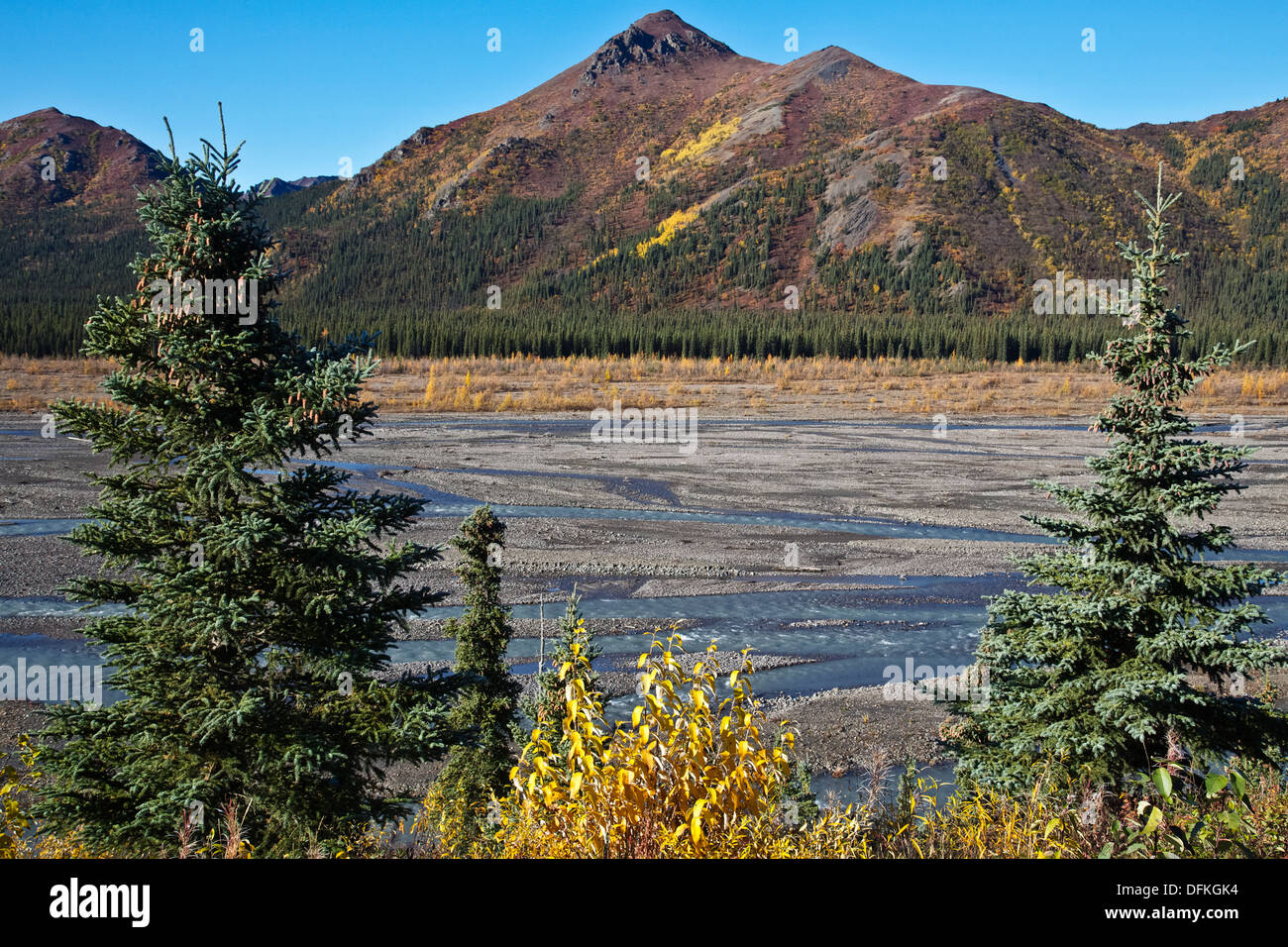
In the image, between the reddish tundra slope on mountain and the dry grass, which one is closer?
the dry grass

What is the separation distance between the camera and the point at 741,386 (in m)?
68.9

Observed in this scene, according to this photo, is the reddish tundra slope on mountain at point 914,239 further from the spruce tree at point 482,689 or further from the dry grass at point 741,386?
the spruce tree at point 482,689

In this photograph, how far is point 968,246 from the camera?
477 ft

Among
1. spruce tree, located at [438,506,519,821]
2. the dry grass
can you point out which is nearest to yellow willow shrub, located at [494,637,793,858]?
spruce tree, located at [438,506,519,821]

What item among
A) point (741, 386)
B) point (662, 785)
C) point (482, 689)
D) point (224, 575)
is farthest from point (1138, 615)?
point (741, 386)

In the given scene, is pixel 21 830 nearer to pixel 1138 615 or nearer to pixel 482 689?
pixel 482 689

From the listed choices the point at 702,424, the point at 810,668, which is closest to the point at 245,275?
the point at 810,668

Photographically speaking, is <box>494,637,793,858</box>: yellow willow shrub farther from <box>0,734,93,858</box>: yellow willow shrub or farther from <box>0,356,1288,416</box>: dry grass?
<box>0,356,1288,416</box>: dry grass

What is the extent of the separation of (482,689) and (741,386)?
6104 centimetres

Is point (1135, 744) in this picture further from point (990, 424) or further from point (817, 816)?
point (990, 424)

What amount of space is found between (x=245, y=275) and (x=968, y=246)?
153 m

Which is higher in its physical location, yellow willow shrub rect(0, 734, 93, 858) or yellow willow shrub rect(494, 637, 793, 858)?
yellow willow shrub rect(494, 637, 793, 858)

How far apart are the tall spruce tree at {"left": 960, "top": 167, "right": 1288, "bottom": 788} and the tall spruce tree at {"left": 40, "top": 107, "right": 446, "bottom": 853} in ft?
15.3

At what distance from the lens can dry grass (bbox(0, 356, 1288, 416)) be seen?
54156 millimetres
